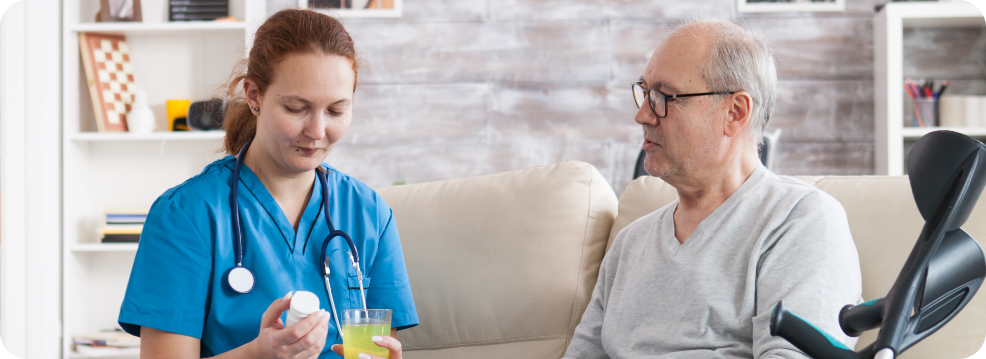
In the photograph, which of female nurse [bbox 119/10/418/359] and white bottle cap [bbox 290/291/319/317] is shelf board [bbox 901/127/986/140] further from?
white bottle cap [bbox 290/291/319/317]

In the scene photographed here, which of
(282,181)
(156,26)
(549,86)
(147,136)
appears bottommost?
(282,181)

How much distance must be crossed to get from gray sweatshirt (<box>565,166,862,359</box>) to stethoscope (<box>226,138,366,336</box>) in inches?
19.7

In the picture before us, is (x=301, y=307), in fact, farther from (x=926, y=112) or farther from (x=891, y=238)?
(x=926, y=112)

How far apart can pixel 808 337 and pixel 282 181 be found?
1101mm

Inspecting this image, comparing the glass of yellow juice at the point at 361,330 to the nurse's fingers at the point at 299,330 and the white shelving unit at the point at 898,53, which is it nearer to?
the nurse's fingers at the point at 299,330

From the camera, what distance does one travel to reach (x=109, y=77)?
9.89ft

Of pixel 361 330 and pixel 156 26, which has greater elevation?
pixel 156 26

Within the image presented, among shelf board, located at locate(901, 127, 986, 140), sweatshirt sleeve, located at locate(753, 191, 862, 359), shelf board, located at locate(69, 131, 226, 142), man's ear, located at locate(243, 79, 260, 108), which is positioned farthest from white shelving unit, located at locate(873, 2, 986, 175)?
shelf board, located at locate(69, 131, 226, 142)

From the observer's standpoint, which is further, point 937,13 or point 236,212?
point 937,13

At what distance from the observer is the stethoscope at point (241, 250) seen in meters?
1.29

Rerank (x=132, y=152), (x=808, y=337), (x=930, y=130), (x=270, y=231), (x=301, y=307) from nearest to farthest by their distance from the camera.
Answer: (x=808, y=337)
(x=301, y=307)
(x=270, y=231)
(x=930, y=130)
(x=132, y=152)

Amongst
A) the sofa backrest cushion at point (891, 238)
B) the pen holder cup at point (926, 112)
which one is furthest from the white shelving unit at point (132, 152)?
the pen holder cup at point (926, 112)

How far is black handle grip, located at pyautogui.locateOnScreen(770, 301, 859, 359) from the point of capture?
56 cm

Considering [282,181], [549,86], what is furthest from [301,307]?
[549,86]
